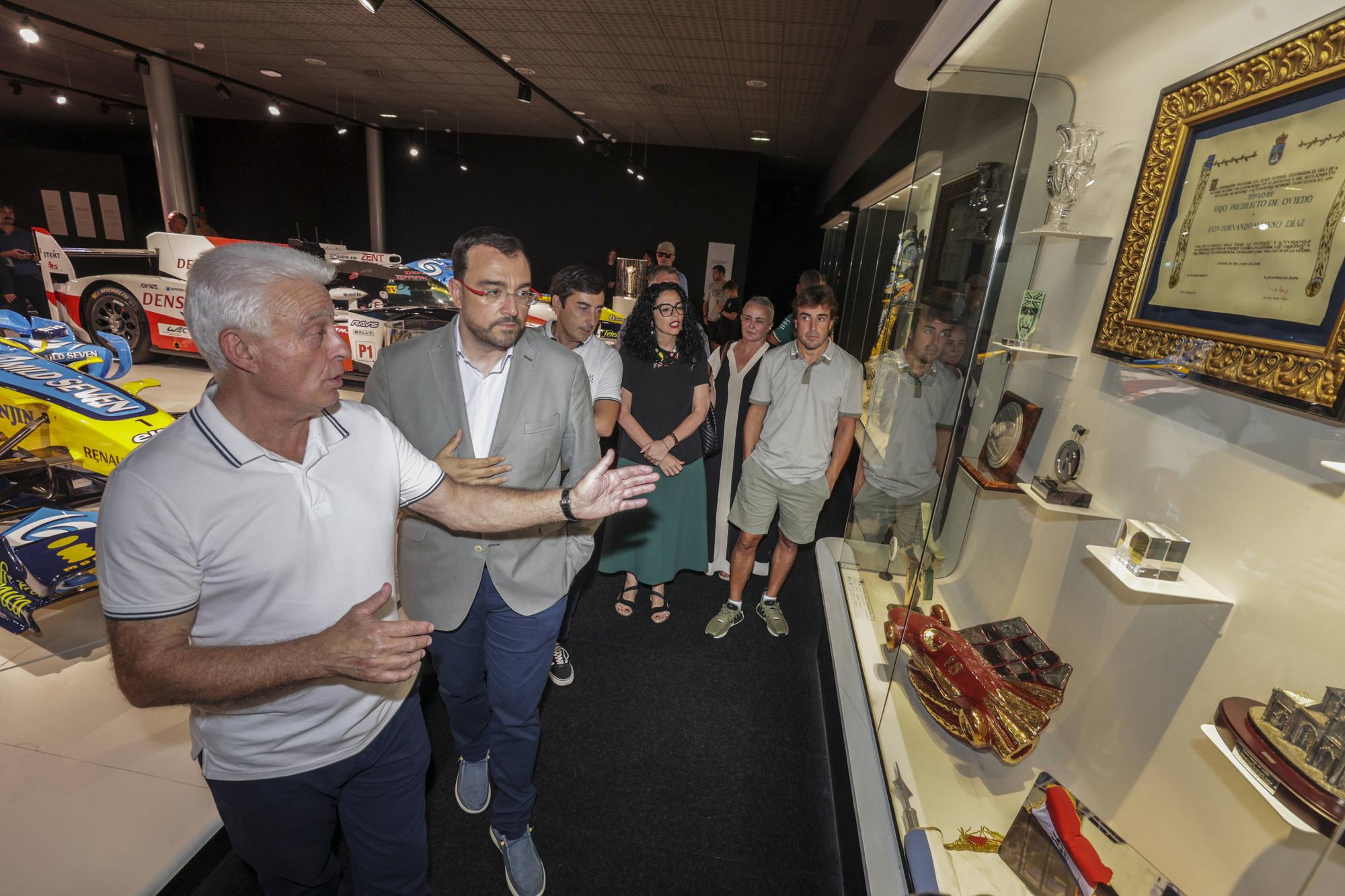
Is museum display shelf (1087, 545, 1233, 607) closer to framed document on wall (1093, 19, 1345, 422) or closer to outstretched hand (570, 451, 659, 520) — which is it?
framed document on wall (1093, 19, 1345, 422)

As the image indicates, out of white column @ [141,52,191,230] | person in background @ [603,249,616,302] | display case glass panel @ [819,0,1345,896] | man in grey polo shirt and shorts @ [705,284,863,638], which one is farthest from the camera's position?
person in background @ [603,249,616,302]

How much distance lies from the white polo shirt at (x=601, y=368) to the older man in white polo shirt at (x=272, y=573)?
4.75ft

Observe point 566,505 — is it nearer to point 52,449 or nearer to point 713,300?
point 52,449

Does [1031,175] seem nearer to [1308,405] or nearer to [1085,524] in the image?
[1085,524]

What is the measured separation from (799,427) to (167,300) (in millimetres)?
7837

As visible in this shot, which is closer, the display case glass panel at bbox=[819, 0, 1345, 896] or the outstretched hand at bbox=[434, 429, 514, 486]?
the display case glass panel at bbox=[819, 0, 1345, 896]

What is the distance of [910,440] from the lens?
2.66 metres

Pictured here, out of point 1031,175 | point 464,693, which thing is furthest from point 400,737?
point 1031,175

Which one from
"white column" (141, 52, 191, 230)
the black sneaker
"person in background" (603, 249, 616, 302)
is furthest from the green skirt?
"white column" (141, 52, 191, 230)

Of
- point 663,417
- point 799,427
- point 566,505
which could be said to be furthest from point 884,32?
point 566,505

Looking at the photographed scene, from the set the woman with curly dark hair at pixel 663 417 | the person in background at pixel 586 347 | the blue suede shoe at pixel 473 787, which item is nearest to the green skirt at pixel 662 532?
the woman with curly dark hair at pixel 663 417

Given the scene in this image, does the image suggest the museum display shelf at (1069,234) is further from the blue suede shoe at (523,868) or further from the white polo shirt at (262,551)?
the blue suede shoe at (523,868)

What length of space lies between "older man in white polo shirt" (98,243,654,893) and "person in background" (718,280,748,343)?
23.4 ft

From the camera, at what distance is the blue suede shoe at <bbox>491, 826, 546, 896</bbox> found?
1881mm
